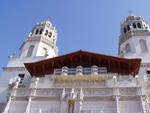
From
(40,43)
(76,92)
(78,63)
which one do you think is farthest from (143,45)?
(76,92)

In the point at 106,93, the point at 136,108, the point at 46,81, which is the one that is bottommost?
the point at 136,108

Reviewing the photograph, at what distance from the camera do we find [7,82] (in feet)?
100

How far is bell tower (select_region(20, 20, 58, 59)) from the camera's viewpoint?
36125mm

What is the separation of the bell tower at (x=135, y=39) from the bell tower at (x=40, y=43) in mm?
10088

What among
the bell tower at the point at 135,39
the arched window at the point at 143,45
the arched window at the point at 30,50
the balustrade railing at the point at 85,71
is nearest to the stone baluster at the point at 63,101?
the balustrade railing at the point at 85,71

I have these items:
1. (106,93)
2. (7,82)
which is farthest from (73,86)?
(7,82)

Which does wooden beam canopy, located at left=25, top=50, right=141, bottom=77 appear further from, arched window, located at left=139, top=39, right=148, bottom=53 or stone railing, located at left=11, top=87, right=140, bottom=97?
arched window, located at left=139, top=39, right=148, bottom=53

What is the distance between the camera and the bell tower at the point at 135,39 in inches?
1312

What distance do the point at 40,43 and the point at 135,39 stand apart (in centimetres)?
1335

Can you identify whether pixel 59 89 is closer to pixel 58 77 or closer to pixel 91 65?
pixel 58 77

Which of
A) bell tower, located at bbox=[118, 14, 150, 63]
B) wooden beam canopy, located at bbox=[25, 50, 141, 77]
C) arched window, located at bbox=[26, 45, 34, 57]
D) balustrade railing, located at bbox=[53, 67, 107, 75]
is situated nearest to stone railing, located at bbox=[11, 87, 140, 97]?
balustrade railing, located at bbox=[53, 67, 107, 75]

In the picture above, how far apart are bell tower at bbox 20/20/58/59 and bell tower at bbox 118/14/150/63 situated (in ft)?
33.1

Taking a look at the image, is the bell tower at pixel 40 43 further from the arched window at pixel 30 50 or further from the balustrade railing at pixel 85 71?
the balustrade railing at pixel 85 71

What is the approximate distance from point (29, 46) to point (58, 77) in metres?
12.7
